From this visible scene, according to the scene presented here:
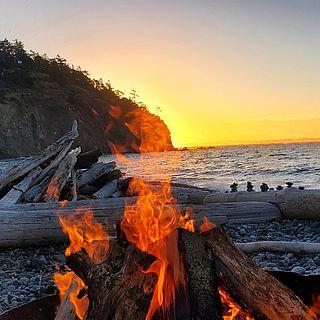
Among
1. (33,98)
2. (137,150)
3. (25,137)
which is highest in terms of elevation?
(33,98)

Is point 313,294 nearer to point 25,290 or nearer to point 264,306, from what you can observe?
point 264,306

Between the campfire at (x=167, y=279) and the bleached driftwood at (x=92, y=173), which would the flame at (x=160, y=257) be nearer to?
the campfire at (x=167, y=279)

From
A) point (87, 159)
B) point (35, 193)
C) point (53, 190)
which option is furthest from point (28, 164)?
point (87, 159)

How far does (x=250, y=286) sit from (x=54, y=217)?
531 centimetres

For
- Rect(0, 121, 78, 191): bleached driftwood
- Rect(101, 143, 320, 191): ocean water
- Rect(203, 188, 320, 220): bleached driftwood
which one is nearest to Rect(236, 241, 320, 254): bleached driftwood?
Rect(203, 188, 320, 220): bleached driftwood

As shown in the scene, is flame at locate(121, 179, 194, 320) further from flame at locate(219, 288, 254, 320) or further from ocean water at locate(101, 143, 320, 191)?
ocean water at locate(101, 143, 320, 191)

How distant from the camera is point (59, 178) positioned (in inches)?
394

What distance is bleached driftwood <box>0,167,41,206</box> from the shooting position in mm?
8392

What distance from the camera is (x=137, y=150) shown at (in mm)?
90000

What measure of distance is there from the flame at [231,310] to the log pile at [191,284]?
0.03m

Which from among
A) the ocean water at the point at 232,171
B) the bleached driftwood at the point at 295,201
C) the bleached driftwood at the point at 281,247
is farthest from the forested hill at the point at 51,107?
the bleached driftwood at the point at 281,247

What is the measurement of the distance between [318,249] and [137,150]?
84297 mm

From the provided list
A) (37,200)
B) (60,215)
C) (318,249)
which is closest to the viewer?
(318,249)

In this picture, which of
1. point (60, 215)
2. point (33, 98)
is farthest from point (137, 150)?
point (60, 215)
